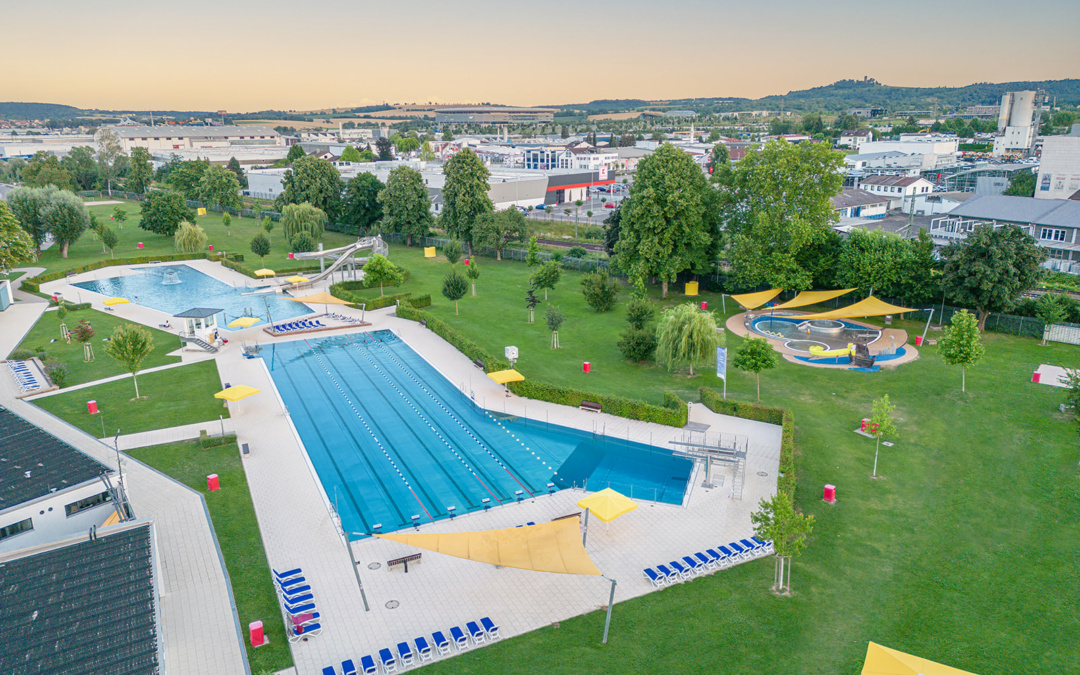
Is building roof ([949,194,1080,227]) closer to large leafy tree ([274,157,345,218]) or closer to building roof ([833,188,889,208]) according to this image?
building roof ([833,188,889,208])

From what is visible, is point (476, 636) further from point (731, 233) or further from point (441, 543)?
point (731, 233)

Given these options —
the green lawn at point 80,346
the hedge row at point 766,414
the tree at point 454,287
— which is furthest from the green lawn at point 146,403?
the hedge row at point 766,414

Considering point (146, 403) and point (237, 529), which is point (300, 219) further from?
point (237, 529)

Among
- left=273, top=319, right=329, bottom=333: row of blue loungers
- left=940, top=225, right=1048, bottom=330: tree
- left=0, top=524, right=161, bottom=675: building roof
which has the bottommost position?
left=273, top=319, right=329, bottom=333: row of blue loungers

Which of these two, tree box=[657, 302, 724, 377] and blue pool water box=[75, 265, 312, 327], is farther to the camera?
blue pool water box=[75, 265, 312, 327]

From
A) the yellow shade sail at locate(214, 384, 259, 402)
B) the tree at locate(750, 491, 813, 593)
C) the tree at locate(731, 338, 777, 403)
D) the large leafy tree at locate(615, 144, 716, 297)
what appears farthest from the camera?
the large leafy tree at locate(615, 144, 716, 297)

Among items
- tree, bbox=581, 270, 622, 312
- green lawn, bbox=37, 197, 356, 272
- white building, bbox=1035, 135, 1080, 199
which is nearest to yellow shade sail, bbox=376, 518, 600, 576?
tree, bbox=581, 270, 622, 312
